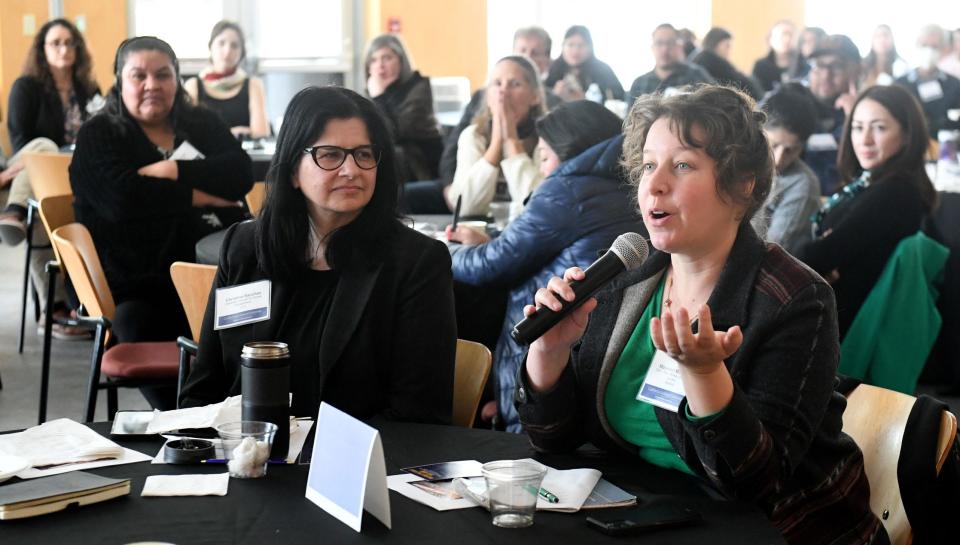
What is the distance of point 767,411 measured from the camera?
6.07 ft

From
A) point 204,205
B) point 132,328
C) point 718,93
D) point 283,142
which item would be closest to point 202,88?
point 204,205

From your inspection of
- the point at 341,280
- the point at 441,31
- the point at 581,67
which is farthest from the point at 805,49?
the point at 341,280

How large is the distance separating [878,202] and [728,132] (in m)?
2.78

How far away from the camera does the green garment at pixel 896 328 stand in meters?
4.35

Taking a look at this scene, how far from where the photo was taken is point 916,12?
1415 centimetres

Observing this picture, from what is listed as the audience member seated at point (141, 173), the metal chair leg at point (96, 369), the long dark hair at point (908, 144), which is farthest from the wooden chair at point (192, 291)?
the long dark hair at point (908, 144)

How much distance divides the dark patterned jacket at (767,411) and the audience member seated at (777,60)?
34.7ft

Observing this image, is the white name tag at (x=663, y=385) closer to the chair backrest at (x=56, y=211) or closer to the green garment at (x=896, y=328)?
the green garment at (x=896, y=328)

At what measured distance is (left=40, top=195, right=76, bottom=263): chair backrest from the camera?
4707 millimetres

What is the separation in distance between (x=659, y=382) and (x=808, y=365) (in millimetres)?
235

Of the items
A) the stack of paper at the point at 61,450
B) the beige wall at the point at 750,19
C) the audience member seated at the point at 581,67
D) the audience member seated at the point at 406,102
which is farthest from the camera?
the beige wall at the point at 750,19

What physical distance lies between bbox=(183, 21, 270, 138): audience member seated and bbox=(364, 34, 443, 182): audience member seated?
46.7 inches

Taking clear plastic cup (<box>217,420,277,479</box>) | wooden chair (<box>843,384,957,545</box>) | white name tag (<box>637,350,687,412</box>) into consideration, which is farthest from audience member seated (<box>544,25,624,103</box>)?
clear plastic cup (<box>217,420,277,479</box>)

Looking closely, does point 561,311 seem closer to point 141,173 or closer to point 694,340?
point 694,340
